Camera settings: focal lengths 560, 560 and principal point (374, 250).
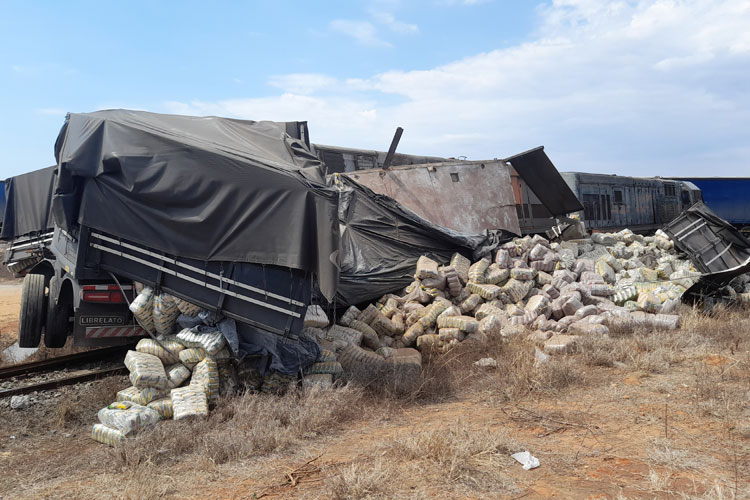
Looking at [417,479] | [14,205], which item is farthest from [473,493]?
[14,205]

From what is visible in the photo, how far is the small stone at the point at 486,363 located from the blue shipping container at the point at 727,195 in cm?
2704

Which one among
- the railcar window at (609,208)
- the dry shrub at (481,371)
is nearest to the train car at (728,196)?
the railcar window at (609,208)

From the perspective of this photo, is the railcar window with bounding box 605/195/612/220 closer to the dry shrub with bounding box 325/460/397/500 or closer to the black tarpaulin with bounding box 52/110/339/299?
the black tarpaulin with bounding box 52/110/339/299

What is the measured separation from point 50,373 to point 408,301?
552 cm

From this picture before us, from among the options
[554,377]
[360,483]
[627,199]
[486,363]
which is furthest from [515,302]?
[627,199]

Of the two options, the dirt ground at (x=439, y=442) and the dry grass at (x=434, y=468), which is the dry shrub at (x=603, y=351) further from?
the dry grass at (x=434, y=468)

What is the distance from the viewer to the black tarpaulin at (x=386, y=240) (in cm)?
1019

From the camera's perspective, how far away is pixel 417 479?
389cm

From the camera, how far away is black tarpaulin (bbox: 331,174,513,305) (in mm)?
10188

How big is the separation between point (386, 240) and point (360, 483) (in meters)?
7.28

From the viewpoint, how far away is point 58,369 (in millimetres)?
7969

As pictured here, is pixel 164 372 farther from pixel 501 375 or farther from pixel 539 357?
pixel 539 357

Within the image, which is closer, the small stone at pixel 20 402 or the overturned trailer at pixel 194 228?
the overturned trailer at pixel 194 228

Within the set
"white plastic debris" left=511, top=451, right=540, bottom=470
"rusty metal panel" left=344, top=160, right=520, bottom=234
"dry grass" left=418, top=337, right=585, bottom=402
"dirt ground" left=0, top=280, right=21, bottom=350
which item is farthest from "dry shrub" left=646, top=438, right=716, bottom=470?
"dirt ground" left=0, top=280, right=21, bottom=350
